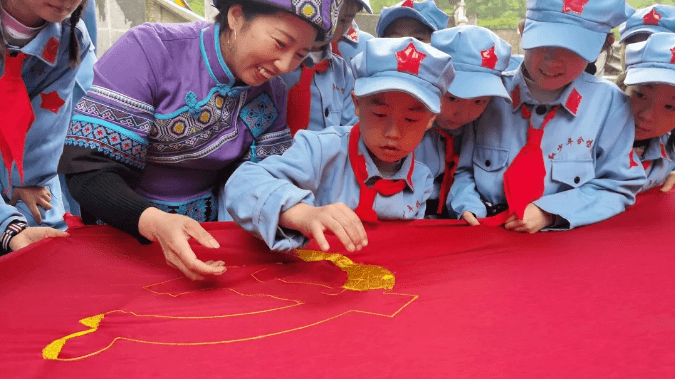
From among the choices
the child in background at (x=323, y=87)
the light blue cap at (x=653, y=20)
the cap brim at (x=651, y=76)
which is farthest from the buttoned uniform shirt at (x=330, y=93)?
the light blue cap at (x=653, y=20)

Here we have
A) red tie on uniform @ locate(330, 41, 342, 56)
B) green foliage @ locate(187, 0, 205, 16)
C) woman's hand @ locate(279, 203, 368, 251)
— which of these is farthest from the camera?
green foliage @ locate(187, 0, 205, 16)

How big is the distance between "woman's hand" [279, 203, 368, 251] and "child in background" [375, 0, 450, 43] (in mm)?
1017

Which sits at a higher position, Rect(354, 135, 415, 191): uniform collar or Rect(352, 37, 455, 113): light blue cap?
Rect(352, 37, 455, 113): light blue cap

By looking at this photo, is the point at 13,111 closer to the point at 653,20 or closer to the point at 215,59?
the point at 215,59

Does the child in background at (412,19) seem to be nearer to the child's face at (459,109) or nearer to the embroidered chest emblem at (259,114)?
the child's face at (459,109)

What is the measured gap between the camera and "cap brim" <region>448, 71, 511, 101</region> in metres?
1.24

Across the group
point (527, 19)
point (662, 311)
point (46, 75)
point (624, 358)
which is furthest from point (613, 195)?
point (46, 75)

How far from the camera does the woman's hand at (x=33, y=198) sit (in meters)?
1.38

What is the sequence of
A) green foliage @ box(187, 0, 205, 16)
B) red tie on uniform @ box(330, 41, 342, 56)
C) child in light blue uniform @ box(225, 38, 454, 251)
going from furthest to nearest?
green foliage @ box(187, 0, 205, 16) < red tie on uniform @ box(330, 41, 342, 56) < child in light blue uniform @ box(225, 38, 454, 251)

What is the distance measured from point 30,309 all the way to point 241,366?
342mm

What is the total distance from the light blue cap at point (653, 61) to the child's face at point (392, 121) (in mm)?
590

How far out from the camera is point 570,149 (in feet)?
4.36

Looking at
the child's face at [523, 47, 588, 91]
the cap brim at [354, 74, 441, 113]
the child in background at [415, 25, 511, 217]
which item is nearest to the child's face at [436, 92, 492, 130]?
the child in background at [415, 25, 511, 217]

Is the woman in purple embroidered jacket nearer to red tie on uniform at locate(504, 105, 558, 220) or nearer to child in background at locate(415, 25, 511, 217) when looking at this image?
child in background at locate(415, 25, 511, 217)
